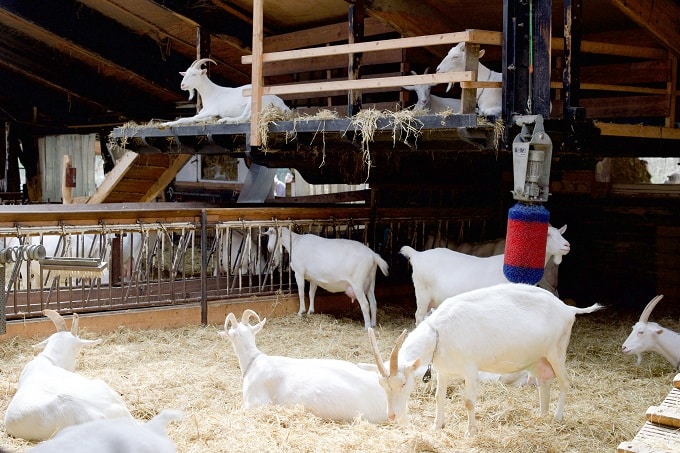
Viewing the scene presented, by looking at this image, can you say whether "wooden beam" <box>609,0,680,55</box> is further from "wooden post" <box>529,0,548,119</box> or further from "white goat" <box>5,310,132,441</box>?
"white goat" <box>5,310,132,441</box>

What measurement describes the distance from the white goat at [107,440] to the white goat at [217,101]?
7814mm

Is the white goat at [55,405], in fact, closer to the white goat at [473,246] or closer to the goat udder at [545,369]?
the goat udder at [545,369]

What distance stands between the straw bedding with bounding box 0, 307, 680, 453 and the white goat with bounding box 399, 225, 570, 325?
665 millimetres

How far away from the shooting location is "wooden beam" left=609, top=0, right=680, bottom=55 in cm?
802

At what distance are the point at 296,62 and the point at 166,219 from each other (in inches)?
154

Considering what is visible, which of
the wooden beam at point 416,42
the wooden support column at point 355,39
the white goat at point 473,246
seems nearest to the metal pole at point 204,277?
the wooden beam at point 416,42

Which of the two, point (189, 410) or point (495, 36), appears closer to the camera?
point (189, 410)

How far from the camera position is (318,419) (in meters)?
5.37

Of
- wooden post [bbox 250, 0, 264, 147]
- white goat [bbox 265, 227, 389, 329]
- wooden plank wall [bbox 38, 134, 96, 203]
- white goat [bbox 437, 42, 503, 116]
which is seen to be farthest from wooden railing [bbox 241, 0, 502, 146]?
wooden plank wall [bbox 38, 134, 96, 203]

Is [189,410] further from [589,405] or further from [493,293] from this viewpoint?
[589,405]

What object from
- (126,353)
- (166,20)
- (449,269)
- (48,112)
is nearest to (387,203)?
(449,269)

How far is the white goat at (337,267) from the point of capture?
372 inches

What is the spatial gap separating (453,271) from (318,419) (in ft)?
12.1

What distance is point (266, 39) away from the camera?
12.3 m
